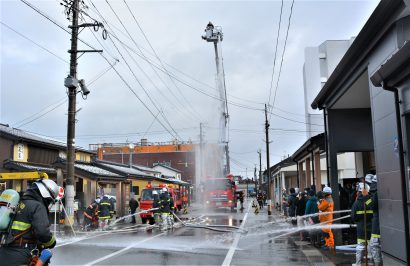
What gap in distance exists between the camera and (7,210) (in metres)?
4.77

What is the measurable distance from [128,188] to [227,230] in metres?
15.5

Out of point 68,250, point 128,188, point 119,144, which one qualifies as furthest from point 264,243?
point 119,144

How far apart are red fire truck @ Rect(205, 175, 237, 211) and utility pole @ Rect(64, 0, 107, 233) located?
819 inches

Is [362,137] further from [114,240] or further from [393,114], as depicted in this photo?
[114,240]

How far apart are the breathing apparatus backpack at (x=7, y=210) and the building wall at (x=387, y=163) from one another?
5.89 meters

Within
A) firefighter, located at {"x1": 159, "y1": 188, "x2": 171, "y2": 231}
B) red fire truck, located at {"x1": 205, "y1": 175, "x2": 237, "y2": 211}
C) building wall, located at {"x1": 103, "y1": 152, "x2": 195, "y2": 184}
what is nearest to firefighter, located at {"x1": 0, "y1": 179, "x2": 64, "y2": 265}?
firefighter, located at {"x1": 159, "y1": 188, "x2": 171, "y2": 231}

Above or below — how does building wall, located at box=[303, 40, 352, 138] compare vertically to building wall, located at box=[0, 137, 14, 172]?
above

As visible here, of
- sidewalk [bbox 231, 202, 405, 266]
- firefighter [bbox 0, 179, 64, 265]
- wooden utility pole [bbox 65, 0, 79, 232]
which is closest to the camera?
firefighter [bbox 0, 179, 64, 265]

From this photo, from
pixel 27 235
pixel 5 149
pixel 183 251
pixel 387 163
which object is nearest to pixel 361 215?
pixel 387 163

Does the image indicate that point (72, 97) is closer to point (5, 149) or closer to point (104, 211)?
point (104, 211)

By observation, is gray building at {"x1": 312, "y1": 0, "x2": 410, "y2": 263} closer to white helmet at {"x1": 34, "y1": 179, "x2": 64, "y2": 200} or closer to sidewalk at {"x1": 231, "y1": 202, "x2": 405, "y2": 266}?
sidewalk at {"x1": 231, "y1": 202, "x2": 405, "y2": 266}

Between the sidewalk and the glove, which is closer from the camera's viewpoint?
the glove

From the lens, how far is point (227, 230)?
1780cm

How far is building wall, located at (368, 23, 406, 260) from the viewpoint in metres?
7.21
